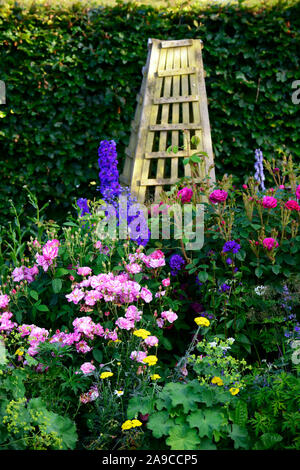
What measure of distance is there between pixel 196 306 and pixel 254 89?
9.23ft

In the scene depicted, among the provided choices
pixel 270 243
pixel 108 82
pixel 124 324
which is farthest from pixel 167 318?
pixel 108 82

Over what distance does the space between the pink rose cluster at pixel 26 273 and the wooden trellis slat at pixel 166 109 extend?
5.36 ft

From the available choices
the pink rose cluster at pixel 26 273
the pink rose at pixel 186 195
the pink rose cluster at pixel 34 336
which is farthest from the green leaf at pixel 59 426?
the pink rose at pixel 186 195

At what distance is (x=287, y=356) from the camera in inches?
87.6

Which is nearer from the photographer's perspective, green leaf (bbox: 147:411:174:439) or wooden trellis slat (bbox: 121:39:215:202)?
green leaf (bbox: 147:411:174:439)

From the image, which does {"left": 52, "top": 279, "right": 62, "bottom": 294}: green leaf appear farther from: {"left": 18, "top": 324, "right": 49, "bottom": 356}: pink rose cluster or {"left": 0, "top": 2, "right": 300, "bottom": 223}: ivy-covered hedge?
{"left": 0, "top": 2, "right": 300, "bottom": 223}: ivy-covered hedge

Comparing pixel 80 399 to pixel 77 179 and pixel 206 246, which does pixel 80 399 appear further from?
pixel 77 179

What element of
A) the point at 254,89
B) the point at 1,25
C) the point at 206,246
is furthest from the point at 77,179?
the point at 206,246

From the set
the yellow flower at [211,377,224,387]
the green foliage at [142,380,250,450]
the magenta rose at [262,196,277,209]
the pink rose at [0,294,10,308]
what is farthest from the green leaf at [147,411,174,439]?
the magenta rose at [262,196,277,209]

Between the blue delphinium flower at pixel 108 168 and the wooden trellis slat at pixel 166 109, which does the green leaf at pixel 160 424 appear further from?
the wooden trellis slat at pixel 166 109

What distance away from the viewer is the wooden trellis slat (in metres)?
→ 4.05

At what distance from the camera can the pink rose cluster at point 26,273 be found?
2.52 meters

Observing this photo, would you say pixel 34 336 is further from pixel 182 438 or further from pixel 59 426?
pixel 182 438

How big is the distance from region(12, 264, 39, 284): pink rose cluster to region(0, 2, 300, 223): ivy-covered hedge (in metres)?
2.19
